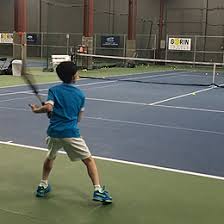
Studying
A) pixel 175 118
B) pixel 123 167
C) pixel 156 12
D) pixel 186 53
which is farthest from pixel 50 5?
pixel 123 167

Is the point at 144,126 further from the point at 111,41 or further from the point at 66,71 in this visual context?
the point at 111,41

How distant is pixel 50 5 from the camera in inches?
1481

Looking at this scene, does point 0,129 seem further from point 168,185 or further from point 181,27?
point 181,27

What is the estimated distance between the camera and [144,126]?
862cm

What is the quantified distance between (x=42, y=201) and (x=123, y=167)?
153 cm

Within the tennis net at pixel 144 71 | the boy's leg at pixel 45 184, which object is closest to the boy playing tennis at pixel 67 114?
the boy's leg at pixel 45 184

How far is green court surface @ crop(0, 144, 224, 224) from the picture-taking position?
4.12m

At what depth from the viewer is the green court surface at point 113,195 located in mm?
4117

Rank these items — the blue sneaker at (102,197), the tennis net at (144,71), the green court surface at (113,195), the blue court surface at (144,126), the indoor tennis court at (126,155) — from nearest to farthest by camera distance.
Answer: the green court surface at (113,195) < the indoor tennis court at (126,155) < the blue sneaker at (102,197) < the blue court surface at (144,126) < the tennis net at (144,71)

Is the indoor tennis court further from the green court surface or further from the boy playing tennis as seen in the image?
the boy playing tennis

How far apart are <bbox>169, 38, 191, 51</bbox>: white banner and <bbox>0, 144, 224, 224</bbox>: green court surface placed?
2590 centimetres

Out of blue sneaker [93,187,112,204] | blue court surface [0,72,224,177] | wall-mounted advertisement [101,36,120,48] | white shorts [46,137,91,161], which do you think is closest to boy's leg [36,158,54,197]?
white shorts [46,137,91,161]

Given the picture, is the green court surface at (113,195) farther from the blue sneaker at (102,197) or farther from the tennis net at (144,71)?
the tennis net at (144,71)

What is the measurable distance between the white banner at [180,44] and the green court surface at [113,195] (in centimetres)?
2590
